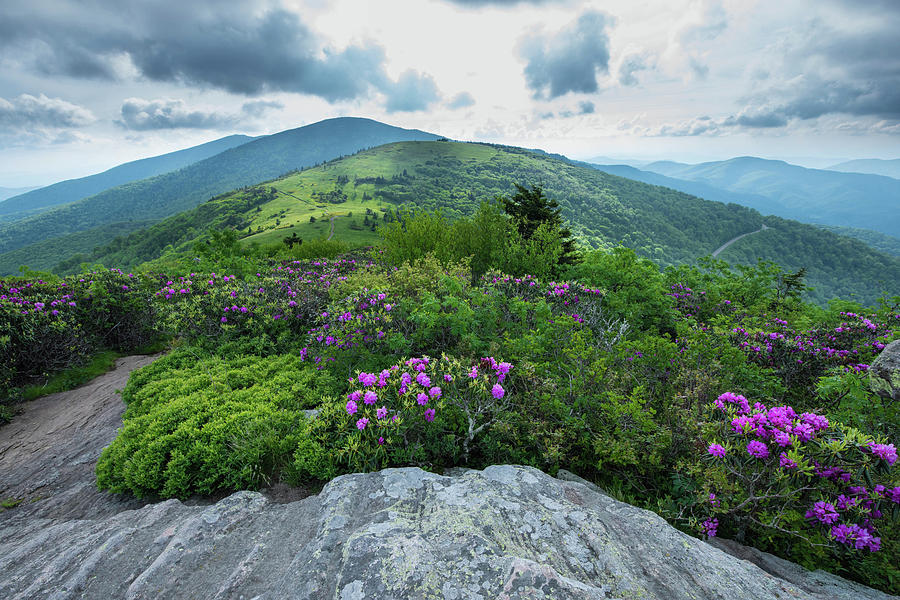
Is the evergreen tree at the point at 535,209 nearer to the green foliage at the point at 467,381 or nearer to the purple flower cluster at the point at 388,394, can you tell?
the green foliage at the point at 467,381

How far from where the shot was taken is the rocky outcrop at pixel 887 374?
176 inches

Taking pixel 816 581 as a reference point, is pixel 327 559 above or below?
above

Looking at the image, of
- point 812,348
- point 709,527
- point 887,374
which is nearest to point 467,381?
point 709,527

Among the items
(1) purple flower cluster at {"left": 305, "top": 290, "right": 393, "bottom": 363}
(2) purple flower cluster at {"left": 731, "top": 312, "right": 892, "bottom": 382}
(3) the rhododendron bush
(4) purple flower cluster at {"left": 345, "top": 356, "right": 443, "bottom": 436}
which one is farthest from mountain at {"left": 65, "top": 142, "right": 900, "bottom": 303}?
(4) purple flower cluster at {"left": 345, "top": 356, "right": 443, "bottom": 436}

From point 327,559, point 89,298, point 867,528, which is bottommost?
point 867,528

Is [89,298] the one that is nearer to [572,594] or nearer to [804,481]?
[572,594]

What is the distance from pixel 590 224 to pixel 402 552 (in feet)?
452

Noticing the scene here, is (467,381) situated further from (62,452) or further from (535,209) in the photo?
(535,209)

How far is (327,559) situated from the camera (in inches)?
106

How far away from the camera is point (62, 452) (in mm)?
5773

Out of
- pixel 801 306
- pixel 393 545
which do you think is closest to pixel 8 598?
pixel 393 545

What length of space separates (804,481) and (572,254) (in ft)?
59.0

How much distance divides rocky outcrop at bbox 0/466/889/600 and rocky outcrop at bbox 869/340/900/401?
280 centimetres

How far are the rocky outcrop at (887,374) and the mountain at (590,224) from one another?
82239 mm
